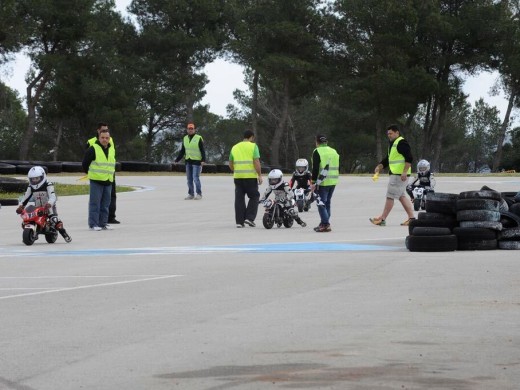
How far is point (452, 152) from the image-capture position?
118062 mm

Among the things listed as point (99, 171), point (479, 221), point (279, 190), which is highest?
point (99, 171)

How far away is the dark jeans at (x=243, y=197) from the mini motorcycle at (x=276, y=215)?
19.9 inches

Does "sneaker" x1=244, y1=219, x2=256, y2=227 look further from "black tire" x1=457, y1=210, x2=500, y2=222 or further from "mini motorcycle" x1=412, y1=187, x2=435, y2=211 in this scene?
"black tire" x1=457, y1=210, x2=500, y2=222

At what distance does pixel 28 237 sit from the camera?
1766 centimetres

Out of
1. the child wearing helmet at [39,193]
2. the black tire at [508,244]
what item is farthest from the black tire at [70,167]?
the black tire at [508,244]

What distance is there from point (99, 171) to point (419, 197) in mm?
7628

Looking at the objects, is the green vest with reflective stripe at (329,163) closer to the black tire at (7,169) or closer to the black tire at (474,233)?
the black tire at (474,233)

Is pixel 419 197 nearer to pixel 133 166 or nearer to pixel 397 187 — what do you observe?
pixel 397 187

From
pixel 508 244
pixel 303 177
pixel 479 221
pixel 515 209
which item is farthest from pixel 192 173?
pixel 508 244

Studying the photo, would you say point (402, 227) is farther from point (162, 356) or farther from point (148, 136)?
point (148, 136)

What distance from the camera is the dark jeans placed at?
21234mm

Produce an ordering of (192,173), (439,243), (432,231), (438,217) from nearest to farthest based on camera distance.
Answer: (439,243) < (432,231) < (438,217) < (192,173)

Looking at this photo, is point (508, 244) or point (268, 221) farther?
point (268, 221)

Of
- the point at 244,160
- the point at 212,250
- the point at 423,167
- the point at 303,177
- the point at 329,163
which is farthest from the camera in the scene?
the point at 303,177
